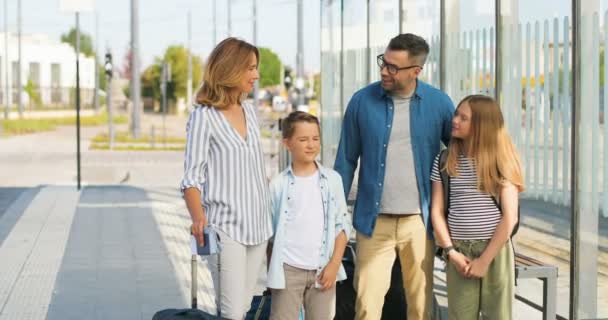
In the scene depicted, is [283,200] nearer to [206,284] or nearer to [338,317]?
[338,317]

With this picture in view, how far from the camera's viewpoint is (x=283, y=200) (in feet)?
16.2

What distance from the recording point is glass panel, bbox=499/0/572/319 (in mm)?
5551

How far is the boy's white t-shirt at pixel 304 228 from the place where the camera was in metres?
4.95

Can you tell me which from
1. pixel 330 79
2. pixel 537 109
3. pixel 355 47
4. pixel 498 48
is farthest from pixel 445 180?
pixel 330 79

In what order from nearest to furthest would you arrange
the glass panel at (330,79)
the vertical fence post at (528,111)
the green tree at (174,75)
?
the vertical fence post at (528,111) → the glass panel at (330,79) → the green tree at (174,75)

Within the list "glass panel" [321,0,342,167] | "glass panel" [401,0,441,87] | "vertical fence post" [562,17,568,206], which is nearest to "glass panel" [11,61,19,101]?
"glass panel" [321,0,342,167]

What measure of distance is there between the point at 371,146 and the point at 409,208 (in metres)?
0.32

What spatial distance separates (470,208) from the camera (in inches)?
196

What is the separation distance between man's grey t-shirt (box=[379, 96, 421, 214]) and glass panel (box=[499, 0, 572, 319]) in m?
0.76

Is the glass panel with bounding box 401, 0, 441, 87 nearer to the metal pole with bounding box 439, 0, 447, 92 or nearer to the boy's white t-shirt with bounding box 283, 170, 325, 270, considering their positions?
the metal pole with bounding box 439, 0, 447, 92

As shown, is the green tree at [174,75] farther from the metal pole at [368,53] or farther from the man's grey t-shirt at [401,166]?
the man's grey t-shirt at [401,166]

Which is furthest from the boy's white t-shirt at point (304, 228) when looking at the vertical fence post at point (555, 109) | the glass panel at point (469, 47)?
the glass panel at point (469, 47)

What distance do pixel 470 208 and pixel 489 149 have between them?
261mm

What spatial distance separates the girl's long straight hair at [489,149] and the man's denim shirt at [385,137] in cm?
31
